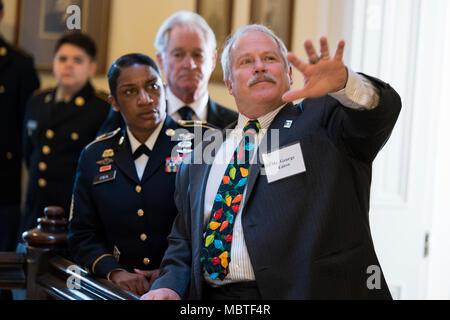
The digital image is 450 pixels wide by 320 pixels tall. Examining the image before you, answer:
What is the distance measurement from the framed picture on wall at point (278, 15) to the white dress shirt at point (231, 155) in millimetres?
1867

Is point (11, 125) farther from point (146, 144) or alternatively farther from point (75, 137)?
point (146, 144)

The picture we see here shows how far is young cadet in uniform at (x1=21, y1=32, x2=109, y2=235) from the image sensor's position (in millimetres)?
2609

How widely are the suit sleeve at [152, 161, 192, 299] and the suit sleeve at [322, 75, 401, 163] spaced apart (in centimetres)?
50

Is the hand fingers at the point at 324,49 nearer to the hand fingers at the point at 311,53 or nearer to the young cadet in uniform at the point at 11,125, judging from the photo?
the hand fingers at the point at 311,53

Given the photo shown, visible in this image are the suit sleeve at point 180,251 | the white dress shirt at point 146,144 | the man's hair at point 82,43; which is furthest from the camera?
the man's hair at point 82,43

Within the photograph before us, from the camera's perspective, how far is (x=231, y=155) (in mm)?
1673

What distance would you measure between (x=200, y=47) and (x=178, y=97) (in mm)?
216

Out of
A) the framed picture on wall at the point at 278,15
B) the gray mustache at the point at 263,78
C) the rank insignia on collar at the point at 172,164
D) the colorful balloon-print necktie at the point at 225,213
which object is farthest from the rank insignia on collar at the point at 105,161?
the framed picture on wall at the point at 278,15

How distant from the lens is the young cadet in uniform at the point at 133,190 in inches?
73.8

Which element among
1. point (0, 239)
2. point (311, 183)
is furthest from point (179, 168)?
point (0, 239)

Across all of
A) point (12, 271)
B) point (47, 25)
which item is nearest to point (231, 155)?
point (12, 271)

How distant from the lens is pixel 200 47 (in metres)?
2.19

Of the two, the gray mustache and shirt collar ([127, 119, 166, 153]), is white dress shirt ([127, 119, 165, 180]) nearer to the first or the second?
shirt collar ([127, 119, 166, 153])

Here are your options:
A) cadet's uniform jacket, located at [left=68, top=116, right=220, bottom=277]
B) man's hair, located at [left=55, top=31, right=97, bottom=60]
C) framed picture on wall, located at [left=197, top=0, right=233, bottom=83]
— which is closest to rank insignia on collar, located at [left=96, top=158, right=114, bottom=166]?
cadet's uniform jacket, located at [left=68, top=116, right=220, bottom=277]
